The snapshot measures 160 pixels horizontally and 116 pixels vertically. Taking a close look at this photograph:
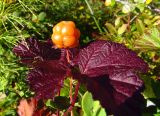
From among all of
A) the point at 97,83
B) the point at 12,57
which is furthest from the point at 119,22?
the point at 97,83

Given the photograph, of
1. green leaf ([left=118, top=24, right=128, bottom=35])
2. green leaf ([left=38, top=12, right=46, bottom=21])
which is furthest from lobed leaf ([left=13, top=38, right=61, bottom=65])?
green leaf ([left=38, top=12, right=46, bottom=21])

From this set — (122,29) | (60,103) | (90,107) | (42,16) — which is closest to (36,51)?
(60,103)

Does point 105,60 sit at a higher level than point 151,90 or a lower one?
higher

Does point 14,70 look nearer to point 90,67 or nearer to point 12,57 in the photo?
point 12,57

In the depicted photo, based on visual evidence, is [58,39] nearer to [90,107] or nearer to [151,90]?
[90,107]

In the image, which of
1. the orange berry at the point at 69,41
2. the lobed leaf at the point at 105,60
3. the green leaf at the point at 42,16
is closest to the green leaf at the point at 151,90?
the lobed leaf at the point at 105,60

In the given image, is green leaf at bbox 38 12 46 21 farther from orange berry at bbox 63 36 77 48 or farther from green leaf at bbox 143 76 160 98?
orange berry at bbox 63 36 77 48

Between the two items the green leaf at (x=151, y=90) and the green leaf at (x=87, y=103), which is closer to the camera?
the green leaf at (x=87, y=103)

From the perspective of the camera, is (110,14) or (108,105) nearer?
(108,105)

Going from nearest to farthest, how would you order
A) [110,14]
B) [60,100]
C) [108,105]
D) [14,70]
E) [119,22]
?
[108,105] → [60,100] → [14,70] → [119,22] → [110,14]

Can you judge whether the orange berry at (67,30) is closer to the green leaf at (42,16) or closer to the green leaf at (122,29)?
the green leaf at (122,29)

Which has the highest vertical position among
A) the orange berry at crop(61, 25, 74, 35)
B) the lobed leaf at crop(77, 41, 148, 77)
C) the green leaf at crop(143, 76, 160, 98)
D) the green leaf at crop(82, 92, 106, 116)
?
the orange berry at crop(61, 25, 74, 35)
